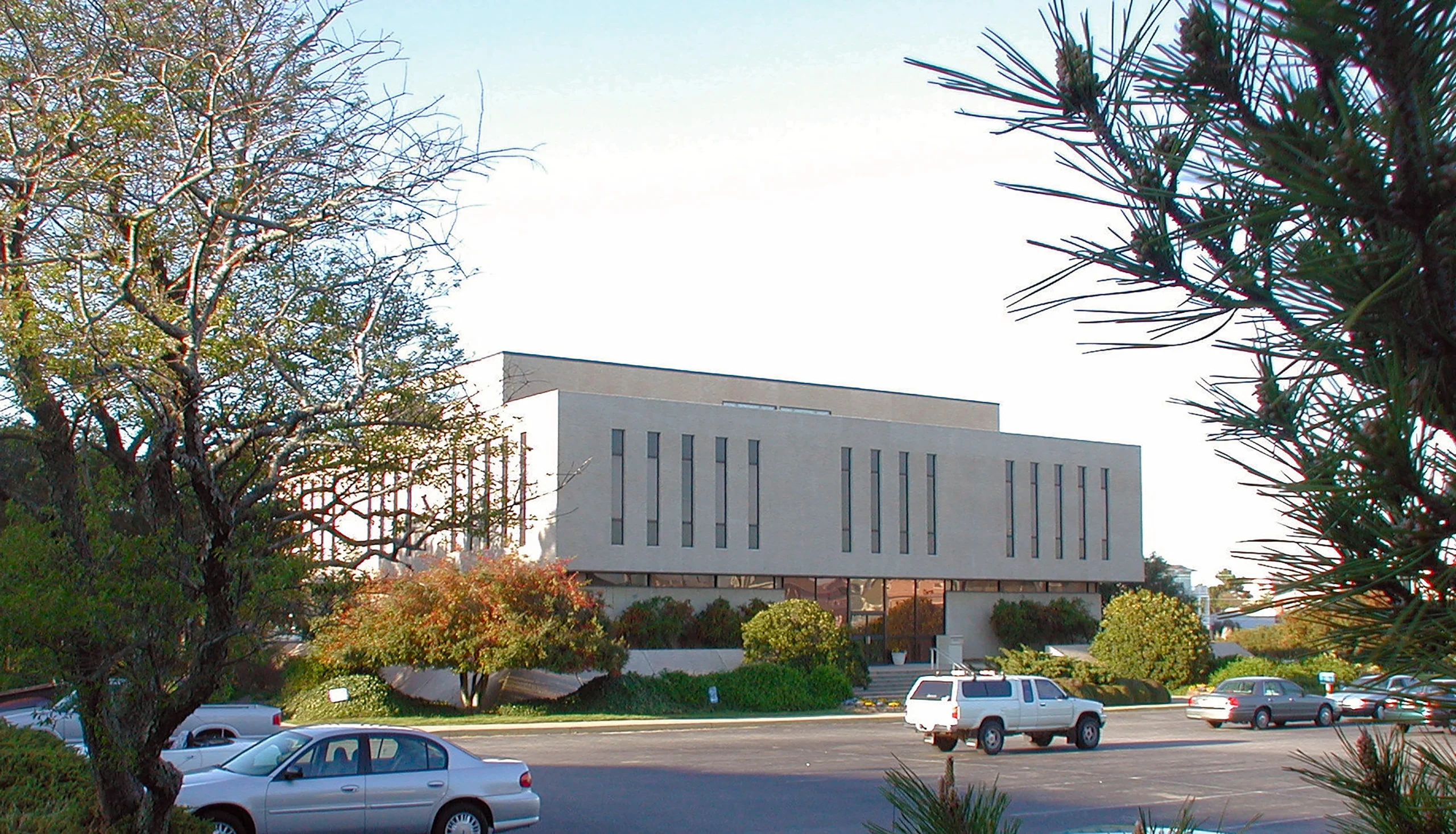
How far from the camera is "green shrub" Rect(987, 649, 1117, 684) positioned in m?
43.6

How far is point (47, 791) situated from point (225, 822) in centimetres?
215

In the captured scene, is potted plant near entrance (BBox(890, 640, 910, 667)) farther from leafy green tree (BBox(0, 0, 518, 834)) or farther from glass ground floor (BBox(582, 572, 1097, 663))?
leafy green tree (BBox(0, 0, 518, 834))

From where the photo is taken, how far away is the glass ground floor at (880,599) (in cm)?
5050

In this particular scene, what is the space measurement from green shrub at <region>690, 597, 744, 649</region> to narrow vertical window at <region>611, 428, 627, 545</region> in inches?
169

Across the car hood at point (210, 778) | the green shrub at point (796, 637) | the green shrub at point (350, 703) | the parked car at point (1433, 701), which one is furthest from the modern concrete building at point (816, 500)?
the parked car at point (1433, 701)

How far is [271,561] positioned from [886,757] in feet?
59.7

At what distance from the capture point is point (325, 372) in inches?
428

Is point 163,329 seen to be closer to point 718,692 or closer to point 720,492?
point 718,692

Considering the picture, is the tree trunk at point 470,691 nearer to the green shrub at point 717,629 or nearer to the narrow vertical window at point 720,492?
the green shrub at point 717,629

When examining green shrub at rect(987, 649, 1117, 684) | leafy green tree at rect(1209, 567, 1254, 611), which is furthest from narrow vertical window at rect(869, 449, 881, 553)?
leafy green tree at rect(1209, 567, 1254, 611)

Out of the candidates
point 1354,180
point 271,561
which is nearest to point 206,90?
point 271,561

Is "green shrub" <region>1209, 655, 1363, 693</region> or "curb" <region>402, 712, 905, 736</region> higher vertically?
"green shrub" <region>1209, 655, 1363, 693</region>

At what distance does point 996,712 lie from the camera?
27172mm

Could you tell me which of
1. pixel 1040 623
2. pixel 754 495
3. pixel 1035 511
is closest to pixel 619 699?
pixel 754 495
